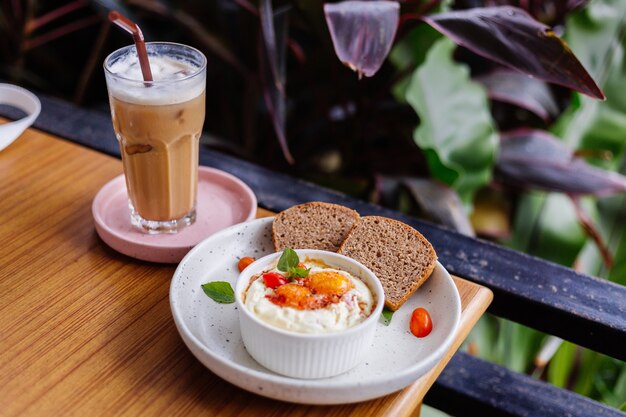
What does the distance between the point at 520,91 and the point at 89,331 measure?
1.42 m

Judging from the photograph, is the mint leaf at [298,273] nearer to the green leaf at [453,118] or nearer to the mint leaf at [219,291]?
the mint leaf at [219,291]

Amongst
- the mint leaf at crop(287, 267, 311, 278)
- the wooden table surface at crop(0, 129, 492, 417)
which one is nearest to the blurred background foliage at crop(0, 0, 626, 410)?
the wooden table surface at crop(0, 129, 492, 417)

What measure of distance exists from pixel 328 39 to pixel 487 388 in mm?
937

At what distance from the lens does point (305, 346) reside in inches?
33.0

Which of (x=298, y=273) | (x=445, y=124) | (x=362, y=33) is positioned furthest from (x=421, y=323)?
(x=445, y=124)

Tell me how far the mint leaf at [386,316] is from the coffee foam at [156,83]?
46 centimetres

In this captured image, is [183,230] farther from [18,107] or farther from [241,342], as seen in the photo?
[18,107]

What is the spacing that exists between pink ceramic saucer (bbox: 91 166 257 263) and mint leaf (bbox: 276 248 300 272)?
24 centimetres

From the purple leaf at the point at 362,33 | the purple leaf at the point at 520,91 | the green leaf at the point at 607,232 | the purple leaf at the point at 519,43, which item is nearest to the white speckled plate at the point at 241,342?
the purple leaf at the point at 362,33

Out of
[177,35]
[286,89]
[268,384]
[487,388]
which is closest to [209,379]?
[268,384]

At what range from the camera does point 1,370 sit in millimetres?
903

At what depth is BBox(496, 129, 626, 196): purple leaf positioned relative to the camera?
1.79 meters

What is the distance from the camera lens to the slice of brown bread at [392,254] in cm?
103

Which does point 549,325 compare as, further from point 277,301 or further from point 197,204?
point 197,204
